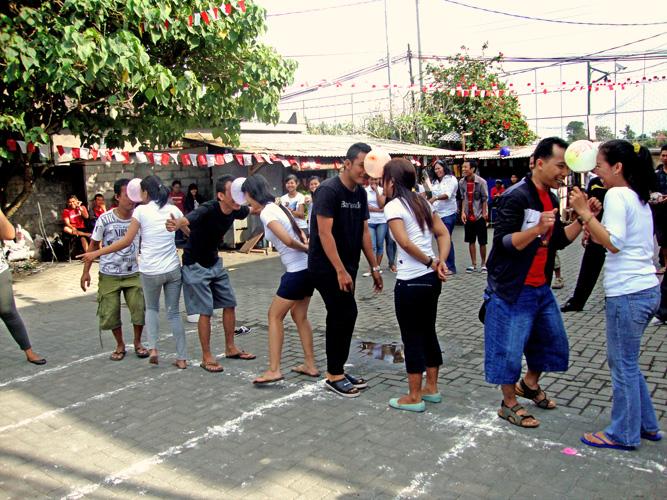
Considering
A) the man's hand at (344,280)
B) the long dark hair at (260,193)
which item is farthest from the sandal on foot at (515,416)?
the long dark hair at (260,193)

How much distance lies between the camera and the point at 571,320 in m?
6.52

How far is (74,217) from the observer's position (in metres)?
12.3

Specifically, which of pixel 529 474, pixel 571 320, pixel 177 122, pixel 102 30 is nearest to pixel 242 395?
pixel 529 474

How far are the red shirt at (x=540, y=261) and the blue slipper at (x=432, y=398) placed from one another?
1.14 m

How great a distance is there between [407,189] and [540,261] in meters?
1.00

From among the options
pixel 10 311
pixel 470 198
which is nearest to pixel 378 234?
pixel 470 198

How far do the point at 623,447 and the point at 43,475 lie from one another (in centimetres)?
339

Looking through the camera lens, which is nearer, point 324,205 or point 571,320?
point 324,205

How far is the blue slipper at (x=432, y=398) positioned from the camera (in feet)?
14.0

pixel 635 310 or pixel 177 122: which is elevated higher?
pixel 177 122

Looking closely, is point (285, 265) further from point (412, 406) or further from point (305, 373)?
point (412, 406)

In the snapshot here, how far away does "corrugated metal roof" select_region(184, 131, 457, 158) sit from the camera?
13328 mm

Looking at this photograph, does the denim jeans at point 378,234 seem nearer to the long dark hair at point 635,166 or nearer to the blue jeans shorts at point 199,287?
the blue jeans shorts at point 199,287

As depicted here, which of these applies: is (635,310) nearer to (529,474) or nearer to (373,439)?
(529,474)
